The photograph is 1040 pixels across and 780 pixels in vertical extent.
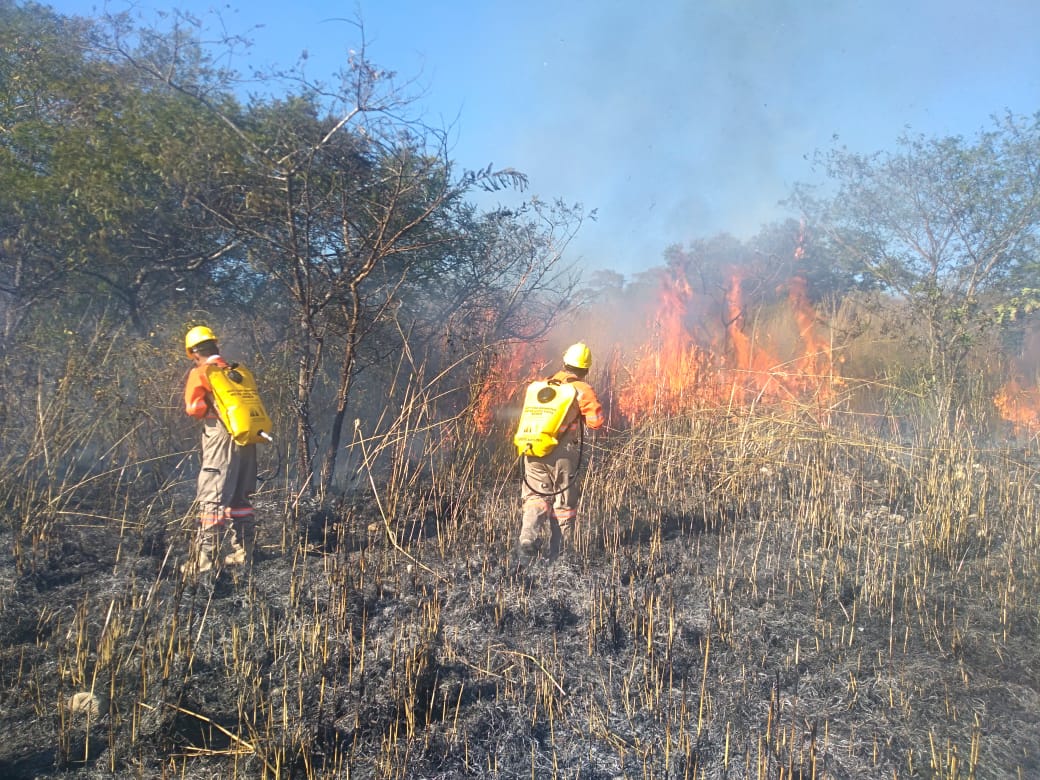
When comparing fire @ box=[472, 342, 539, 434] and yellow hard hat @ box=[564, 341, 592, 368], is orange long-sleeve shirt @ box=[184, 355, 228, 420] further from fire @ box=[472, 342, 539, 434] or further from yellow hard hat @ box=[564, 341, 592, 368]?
yellow hard hat @ box=[564, 341, 592, 368]

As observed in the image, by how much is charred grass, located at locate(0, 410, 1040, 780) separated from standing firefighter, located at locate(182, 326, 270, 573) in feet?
0.80

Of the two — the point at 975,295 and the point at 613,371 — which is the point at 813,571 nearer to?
the point at 613,371

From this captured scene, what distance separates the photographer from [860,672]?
372 cm

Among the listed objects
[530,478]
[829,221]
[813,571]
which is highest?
[829,221]

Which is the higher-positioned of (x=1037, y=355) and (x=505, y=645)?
(x=1037, y=355)

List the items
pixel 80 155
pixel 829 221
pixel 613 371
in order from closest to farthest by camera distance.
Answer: pixel 80 155 < pixel 613 371 < pixel 829 221

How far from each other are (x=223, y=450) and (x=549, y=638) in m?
2.72

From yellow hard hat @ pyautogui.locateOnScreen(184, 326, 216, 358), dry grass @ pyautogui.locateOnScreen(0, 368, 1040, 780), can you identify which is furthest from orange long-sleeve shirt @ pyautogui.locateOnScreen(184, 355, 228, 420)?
dry grass @ pyautogui.locateOnScreen(0, 368, 1040, 780)

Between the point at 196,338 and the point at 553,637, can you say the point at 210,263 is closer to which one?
the point at 196,338

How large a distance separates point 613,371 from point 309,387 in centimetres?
396

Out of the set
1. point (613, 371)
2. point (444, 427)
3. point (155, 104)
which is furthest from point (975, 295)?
point (155, 104)

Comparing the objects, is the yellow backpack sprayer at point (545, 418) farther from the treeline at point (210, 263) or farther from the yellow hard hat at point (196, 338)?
the yellow hard hat at point (196, 338)

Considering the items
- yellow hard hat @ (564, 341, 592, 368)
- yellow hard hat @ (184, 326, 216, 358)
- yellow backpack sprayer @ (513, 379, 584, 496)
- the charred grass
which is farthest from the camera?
yellow hard hat @ (564, 341, 592, 368)

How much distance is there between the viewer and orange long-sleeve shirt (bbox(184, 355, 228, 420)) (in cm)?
485
